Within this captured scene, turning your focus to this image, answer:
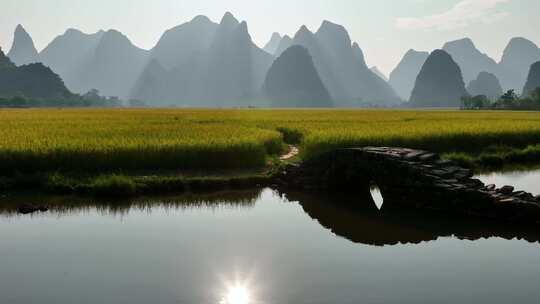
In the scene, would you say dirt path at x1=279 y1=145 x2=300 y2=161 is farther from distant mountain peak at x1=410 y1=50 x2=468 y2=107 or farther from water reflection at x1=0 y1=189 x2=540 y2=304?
distant mountain peak at x1=410 y1=50 x2=468 y2=107

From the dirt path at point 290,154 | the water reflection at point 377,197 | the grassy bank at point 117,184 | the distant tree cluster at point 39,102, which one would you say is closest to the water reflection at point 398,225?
the water reflection at point 377,197

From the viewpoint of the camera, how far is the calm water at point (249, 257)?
215 inches

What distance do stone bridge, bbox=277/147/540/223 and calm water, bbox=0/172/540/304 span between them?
396 millimetres

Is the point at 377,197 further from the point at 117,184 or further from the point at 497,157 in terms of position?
the point at 497,157

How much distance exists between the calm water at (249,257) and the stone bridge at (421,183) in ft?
1.30

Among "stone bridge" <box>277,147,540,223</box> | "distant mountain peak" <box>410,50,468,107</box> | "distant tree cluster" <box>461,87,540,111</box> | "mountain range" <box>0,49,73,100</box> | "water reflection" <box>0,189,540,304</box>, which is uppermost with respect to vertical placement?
"distant mountain peak" <box>410,50,468,107</box>

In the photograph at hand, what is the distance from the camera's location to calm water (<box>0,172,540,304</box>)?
5.46m

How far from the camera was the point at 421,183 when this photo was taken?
9469mm

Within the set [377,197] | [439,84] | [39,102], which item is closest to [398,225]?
[377,197]

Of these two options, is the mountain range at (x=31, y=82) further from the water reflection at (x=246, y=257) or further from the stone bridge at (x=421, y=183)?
the water reflection at (x=246, y=257)

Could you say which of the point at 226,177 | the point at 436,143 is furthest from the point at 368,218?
the point at 436,143

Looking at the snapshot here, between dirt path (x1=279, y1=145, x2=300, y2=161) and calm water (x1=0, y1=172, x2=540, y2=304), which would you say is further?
dirt path (x1=279, y1=145, x2=300, y2=161)

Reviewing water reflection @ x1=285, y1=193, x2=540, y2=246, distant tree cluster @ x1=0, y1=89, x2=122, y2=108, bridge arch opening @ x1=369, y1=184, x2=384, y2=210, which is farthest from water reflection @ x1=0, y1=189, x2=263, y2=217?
distant tree cluster @ x1=0, y1=89, x2=122, y2=108

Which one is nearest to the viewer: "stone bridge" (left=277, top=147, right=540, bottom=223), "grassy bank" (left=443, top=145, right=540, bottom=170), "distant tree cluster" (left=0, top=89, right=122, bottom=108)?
"stone bridge" (left=277, top=147, right=540, bottom=223)
